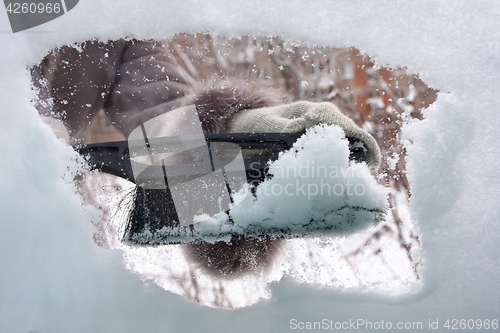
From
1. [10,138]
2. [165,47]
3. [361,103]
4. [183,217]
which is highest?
[165,47]

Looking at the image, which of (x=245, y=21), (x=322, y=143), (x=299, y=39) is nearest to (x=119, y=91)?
(x=245, y=21)

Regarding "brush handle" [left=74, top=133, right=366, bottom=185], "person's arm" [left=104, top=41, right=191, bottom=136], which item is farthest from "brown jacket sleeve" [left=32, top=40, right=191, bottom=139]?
"brush handle" [left=74, top=133, right=366, bottom=185]

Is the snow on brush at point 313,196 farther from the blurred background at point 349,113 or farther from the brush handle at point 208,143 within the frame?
the blurred background at point 349,113

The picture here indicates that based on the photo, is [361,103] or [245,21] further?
[361,103]

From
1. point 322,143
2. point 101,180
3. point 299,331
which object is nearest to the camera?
point 322,143

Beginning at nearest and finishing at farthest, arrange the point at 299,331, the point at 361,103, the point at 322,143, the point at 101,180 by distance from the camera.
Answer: the point at 322,143 → the point at 101,180 → the point at 299,331 → the point at 361,103

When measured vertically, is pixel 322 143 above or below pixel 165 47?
below

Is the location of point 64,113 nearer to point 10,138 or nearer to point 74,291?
point 10,138
